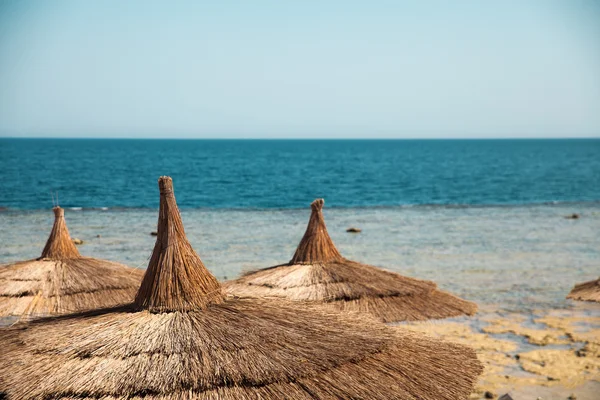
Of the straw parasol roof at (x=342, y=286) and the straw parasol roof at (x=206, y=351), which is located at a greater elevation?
the straw parasol roof at (x=206, y=351)

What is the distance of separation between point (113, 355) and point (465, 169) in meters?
76.3

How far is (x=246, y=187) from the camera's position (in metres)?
51.8

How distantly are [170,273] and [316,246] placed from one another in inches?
131

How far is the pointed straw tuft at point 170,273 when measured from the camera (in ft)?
14.3

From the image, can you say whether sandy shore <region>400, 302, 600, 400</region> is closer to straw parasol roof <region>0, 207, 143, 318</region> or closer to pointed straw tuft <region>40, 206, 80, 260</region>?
straw parasol roof <region>0, 207, 143, 318</region>

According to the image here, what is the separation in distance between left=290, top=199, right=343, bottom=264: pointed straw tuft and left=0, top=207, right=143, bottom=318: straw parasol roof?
1.94 meters

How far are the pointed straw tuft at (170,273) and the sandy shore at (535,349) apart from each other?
5010 mm

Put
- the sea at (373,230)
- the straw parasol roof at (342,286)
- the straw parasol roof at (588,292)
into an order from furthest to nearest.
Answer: the sea at (373,230) < the straw parasol roof at (588,292) < the straw parasol roof at (342,286)

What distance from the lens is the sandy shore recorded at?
27.7ft

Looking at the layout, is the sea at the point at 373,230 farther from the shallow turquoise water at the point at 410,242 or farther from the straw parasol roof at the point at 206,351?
the straw parasol roof at the point at 206,351

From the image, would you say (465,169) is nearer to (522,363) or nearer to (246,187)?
(246,187)

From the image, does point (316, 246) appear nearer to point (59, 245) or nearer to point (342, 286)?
point (342, 286)

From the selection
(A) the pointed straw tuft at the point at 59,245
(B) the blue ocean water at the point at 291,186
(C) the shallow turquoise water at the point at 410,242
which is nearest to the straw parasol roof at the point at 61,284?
(A) the pointed straw tuft at the point at 59,245

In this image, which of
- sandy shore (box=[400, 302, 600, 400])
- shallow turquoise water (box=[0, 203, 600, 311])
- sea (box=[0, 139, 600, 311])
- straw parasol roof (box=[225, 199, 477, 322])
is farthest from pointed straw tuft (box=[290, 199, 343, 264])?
shallow turquoise water (box=[0, 203, 600, 311])
